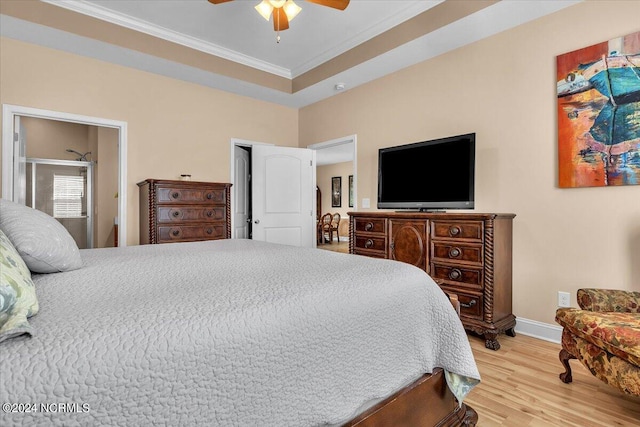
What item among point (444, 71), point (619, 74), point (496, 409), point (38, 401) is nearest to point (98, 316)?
point (38, 401)

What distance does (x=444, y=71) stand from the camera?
3.30 metres

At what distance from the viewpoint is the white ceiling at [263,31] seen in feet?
9.23

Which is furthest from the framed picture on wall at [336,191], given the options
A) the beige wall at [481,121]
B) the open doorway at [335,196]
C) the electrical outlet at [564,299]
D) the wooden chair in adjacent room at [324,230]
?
the electrical outlet at [564,299]

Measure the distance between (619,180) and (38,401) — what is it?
3150mm

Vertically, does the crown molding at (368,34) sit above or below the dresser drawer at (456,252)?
above

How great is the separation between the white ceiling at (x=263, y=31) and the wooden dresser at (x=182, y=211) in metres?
1.35

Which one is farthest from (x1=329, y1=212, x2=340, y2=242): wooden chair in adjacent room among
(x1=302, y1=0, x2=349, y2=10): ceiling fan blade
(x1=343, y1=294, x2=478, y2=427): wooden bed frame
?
(x1=343, y1=294, x2=478, y2=427): wooden bed frame

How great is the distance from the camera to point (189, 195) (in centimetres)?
348

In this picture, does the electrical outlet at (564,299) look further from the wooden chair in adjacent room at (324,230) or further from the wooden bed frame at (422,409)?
the wooden chair in adjacent room at (324,230)

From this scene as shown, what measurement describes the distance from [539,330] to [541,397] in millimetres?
1020

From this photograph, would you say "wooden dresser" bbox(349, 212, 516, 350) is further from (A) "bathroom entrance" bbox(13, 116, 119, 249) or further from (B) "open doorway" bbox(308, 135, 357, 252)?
(B) "open doorway" bbox(308, 135, 357, 252)

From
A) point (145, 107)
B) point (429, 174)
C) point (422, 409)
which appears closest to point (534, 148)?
point (429, 174)

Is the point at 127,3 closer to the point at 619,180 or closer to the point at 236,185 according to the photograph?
the point at 236,185

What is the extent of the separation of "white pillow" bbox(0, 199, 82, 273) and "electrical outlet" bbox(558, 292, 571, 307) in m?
3.14
